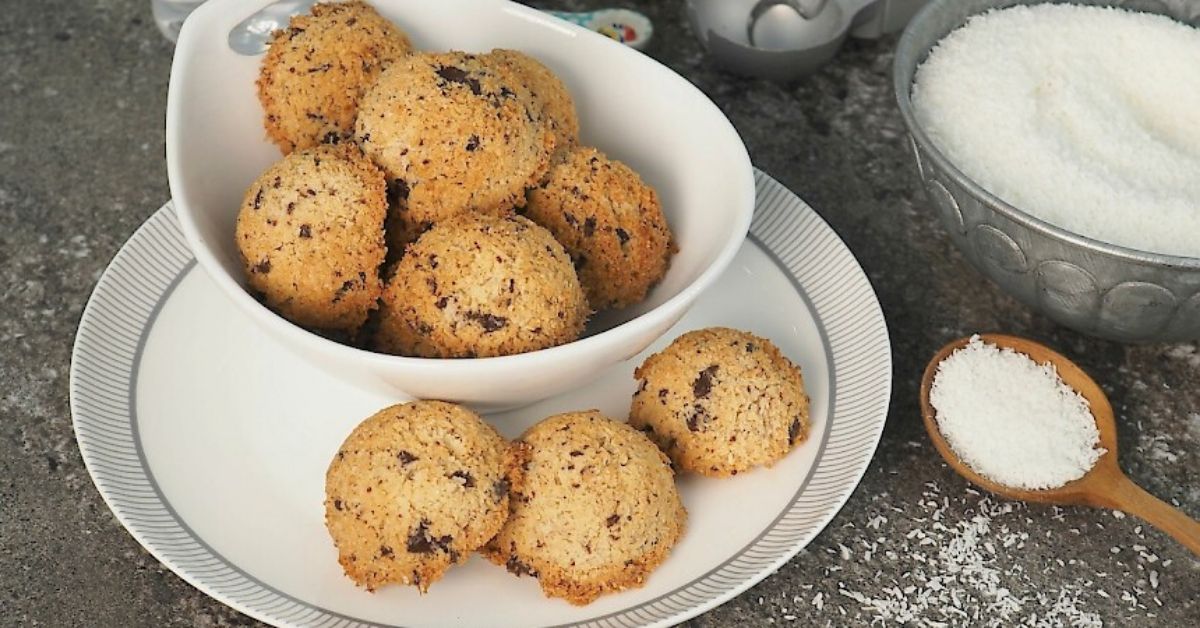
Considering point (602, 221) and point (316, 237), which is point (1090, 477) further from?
point (316, 237)

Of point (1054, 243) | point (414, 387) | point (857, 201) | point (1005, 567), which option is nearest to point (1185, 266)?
point (1054, 243)

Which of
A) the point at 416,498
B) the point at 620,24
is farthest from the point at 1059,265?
the point at 620,24

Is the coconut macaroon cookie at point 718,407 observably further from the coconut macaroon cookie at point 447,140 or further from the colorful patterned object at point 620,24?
the colorful patterned object at point 620,24

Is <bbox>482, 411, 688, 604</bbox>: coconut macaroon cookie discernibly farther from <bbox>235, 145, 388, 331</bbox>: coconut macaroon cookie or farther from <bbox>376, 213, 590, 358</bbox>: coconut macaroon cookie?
<bbox>235, 145, 388, 331</bbox>: coconut macaroon cookie

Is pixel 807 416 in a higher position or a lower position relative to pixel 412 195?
lower

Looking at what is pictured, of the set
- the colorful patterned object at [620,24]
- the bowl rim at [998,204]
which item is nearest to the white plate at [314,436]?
the bowl rim at [998,204]

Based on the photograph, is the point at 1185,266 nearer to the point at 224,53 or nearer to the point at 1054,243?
the point at 1054,243
